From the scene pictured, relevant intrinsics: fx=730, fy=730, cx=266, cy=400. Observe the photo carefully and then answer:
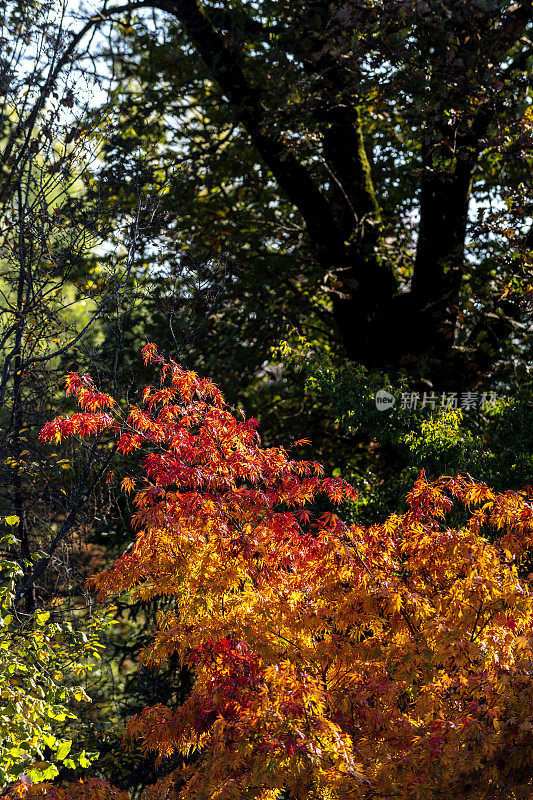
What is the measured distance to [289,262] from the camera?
948cm

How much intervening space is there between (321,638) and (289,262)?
5.92 meters

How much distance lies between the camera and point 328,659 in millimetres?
3965

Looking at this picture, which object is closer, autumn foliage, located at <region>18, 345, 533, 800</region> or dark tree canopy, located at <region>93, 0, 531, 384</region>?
autumn foliage, located at <region>18, 345, 533, 800</region>

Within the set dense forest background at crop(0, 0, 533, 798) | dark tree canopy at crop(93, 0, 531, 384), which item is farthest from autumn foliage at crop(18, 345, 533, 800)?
dark tree canopy at crop(93, 0, 531, 384)

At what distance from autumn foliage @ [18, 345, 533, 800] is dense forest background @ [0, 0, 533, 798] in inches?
69.0

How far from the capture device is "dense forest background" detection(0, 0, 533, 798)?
6.31 metres

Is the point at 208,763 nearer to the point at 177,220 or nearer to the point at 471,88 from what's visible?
the point at 471,88

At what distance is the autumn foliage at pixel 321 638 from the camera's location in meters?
2.94

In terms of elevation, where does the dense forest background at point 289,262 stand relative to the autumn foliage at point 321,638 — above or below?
above

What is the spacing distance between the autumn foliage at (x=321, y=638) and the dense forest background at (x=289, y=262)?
175 centimetres

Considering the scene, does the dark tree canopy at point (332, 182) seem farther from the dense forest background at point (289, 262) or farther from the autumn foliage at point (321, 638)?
the autumn foliage at point (321, 638)

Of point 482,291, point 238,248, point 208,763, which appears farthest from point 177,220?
point 208,763

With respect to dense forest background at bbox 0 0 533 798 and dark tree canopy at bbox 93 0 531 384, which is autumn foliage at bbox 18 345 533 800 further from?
dark tree canopy at bbox 93 0 531 384

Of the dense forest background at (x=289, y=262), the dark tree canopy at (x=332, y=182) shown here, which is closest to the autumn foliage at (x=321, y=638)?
the dense forest background at (x=289, y=262)
